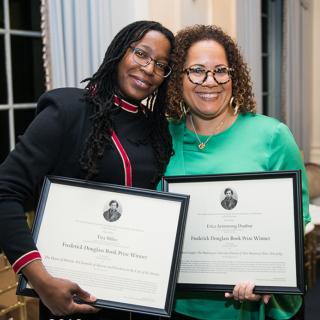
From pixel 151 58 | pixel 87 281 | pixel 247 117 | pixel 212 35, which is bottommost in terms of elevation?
pixel 87 281

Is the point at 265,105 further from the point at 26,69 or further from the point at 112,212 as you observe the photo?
the point at 112,212

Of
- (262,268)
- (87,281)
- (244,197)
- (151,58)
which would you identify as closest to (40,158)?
(87,281)

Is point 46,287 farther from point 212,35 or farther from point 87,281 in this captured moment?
point 212,35

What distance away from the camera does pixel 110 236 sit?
142cm

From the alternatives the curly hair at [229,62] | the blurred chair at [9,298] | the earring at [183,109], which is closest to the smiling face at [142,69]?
the curly hair at [229,62]

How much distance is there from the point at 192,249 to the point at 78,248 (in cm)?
35

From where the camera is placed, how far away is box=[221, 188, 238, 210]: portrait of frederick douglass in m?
1.50

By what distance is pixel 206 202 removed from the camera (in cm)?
151

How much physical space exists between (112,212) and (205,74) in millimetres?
589

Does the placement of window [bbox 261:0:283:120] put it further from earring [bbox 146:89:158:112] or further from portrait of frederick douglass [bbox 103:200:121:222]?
portrait of frederick douglass [bbox 103:200:121:222]

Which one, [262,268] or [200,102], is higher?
[200,102]

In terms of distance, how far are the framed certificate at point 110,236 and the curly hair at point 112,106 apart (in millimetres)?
92

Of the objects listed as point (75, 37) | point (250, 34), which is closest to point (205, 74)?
point (75, 37)

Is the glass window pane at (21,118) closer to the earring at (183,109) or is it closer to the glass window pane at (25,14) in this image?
the glass window pane at (25,14)
